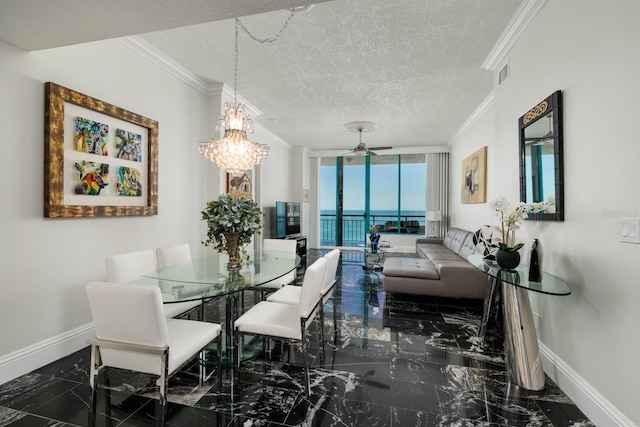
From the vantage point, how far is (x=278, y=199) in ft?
22.0

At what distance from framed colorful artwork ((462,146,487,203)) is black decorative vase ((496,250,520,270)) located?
2.57 metres

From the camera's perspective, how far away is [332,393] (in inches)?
72.5

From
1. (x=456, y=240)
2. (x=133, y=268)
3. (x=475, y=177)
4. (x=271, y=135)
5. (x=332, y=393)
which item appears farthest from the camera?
(x=271, y=135)

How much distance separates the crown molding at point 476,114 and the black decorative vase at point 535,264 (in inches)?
106

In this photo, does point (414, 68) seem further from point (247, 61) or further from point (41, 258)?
point (41, 258)

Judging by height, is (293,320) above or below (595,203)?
below

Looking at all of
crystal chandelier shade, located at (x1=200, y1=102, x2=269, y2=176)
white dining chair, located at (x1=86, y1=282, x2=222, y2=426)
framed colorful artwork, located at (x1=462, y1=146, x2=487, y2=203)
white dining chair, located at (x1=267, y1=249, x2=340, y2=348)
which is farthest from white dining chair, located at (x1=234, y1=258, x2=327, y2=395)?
framed colorful artwork, located at (x1=462, y1=146, x2=487, y2=203)

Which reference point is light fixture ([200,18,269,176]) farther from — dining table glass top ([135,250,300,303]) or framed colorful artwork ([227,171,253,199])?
framed colorful artwork ([227,171,253,199])

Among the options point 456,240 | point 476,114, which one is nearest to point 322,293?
point 456,240

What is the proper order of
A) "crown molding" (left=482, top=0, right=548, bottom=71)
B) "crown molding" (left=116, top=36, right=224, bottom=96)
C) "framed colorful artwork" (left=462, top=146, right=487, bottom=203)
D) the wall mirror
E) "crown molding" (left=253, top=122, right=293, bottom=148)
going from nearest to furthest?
the wall mirror, "crown molding" (left=482, top=0, right=548, bottom=71), "crown molding" (left=116, top=36, right=224, bottom=96), "framed colorful artwork" (left=462, top=146, right=487, bottom=203), "crown molding" (left=253, top=122, right=293, bottom=148)

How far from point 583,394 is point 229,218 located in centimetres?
264

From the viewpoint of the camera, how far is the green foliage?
7.42 ft

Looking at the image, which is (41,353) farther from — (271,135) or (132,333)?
(271,135)

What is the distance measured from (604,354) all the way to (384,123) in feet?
15.0
